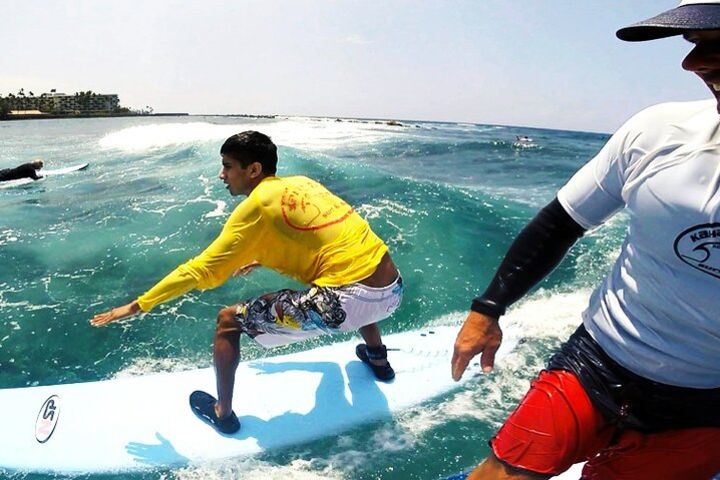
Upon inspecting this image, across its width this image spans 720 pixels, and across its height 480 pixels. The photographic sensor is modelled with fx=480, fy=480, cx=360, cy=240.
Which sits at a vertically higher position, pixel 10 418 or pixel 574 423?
pixel 574 423

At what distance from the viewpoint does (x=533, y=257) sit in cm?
164

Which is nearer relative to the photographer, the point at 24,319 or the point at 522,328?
the point at 522,328

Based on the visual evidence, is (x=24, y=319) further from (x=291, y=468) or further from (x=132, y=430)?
(x=291, y=468)

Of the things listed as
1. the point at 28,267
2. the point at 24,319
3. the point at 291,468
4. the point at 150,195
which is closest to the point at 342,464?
the point at 291,468

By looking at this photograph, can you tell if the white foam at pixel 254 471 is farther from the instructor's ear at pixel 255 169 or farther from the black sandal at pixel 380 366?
the instructor's ear at pixel 255 169

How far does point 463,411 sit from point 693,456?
215cm

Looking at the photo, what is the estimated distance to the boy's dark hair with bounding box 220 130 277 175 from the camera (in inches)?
109

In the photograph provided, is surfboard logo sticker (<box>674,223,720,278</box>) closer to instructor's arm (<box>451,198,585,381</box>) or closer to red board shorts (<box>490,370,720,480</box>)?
instructor's arm (<box>451,198,585,381</box>)

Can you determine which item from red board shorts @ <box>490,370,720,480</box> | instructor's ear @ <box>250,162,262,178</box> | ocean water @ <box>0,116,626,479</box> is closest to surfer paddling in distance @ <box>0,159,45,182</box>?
ocean water @ <box>0,116,626,479</box>

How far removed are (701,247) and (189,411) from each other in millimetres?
3200

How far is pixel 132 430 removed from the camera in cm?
321

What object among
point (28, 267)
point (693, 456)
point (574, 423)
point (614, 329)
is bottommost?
point (28, 267)

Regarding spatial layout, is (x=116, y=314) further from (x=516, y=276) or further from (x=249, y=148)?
(x=516, y=276)

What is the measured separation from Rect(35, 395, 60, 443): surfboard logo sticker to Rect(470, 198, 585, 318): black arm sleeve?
121 inches
